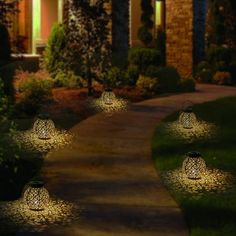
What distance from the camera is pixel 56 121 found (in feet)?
44.4

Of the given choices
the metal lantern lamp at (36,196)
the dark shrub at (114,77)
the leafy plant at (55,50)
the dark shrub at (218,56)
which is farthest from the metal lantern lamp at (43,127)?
the dark shrub at (218,56)

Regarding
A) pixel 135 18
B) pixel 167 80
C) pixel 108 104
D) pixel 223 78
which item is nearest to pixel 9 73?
pixel 108 104

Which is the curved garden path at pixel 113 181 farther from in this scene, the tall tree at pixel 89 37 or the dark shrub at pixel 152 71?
the dark shrub at pixel 152 71

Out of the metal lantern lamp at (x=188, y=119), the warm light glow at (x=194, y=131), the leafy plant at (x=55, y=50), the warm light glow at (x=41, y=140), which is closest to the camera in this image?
the warm light glow at (x=41, y=140)

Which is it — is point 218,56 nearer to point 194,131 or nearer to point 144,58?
point 144,58

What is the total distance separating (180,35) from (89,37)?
593 cm

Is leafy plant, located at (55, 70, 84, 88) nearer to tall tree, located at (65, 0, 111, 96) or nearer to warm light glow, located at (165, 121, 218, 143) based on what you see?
tall tree, located at (65, 0, 111, 96)

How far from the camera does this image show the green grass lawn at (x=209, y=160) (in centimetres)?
762

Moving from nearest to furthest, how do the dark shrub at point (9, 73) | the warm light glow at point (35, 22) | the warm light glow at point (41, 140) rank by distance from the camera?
the warm light glow at point (41, 140)
the dark shrub at point (9, 73)
the warm light glow at point (35, 22)

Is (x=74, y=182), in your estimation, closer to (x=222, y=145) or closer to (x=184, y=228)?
(x=184, y=228)

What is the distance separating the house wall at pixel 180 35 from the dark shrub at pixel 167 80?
131 inches

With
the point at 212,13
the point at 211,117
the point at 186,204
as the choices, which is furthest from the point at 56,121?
the point at 212,13

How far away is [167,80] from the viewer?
1880 cm

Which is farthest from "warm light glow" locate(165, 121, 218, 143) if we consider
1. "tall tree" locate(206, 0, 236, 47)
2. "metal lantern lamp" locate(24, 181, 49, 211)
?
"tall tree" locate(206, 0, 236, 47)
